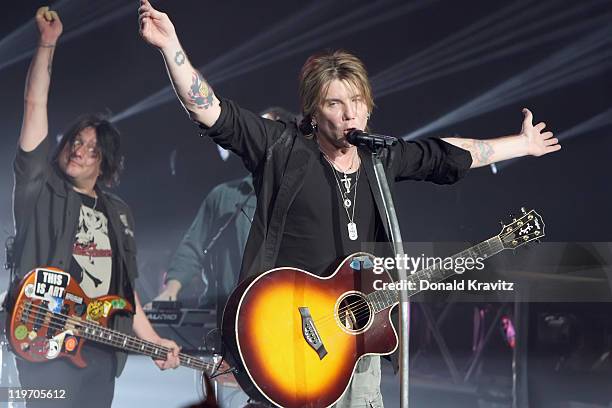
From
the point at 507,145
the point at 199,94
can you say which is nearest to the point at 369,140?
the point at 199,94

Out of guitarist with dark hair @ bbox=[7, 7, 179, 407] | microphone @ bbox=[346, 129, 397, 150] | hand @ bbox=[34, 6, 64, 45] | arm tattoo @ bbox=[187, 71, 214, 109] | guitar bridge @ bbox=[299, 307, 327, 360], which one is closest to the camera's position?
arm tattoo @ bbox=[187, 71, 214, 109]

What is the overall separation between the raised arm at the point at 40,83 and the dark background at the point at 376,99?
61 millimetres

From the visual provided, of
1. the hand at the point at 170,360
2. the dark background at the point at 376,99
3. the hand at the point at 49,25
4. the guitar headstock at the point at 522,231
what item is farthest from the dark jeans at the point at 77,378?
the guitar headstock at the point at 522,231

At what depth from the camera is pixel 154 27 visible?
2.41m

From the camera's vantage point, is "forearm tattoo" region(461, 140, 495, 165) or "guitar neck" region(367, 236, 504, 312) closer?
"guitar neck" region(367, 236, 504, 312)

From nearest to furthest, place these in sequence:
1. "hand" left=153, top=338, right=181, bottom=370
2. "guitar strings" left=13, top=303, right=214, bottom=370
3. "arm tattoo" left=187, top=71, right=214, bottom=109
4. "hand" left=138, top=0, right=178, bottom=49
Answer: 1. "hand" left=138, top=0, right=178, bottom=49
2. "arm tattoo" left=187, top=71, right=214, bottom=109
3. "guitar strings" left=13, top=303, right=214, bottom=370
4. "hand" left=153, top=338, right=181, bottom=370

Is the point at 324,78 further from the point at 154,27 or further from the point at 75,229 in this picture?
the point at 75,229

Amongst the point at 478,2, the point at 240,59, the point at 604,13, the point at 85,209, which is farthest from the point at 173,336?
the point at 604,13

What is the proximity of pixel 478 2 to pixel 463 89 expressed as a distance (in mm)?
613

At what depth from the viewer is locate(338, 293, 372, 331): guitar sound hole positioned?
111 inches

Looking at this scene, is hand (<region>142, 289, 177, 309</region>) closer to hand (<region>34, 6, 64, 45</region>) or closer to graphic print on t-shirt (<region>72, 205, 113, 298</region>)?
graphic print on t-shirt (<region>72, 205, 113, 298</region>)

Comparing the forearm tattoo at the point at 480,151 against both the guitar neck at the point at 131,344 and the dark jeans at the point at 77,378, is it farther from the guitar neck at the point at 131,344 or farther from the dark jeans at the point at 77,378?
the dark jeans at the point at 77,378

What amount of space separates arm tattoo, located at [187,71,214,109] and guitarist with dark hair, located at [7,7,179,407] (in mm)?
2443

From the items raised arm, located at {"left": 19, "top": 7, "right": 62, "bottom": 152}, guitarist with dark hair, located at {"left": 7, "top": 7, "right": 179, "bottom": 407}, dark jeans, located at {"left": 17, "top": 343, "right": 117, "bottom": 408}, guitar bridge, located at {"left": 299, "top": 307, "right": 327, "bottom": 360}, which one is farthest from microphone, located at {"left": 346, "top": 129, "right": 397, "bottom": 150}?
raised arm, located at {"left": 19, "top": 7, "right": 62, "bottom": 152}
